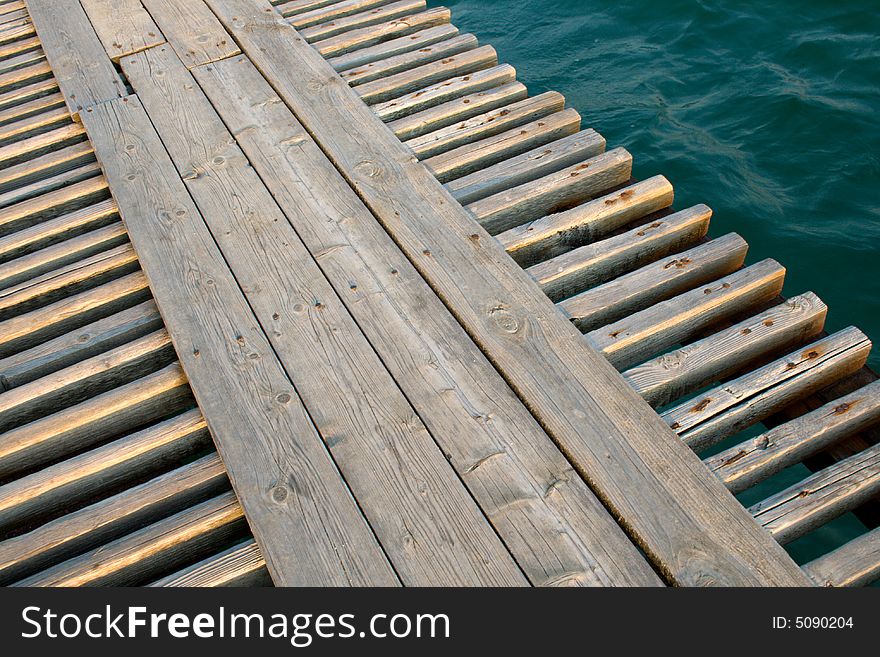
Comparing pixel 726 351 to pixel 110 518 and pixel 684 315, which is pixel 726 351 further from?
pixel 110 518

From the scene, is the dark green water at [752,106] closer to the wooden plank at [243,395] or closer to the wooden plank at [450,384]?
the wooden plank at [450,384]

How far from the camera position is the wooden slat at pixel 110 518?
97.5 inches

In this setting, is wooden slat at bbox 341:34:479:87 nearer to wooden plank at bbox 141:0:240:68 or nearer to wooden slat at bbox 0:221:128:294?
wooden plank at bbox 141:0:240:68

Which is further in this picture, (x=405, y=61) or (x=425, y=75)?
(x=405, y=61)

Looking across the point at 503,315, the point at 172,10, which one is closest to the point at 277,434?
the point at 503,315

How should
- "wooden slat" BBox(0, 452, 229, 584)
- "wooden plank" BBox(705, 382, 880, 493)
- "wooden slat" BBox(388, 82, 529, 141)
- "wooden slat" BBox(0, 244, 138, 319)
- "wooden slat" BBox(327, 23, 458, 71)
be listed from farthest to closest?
1. "wooden slat" BBox(327, 23, 458, 71)
2. "wooden slat" BBox(388, 82, 529, 141)
3. "wooden slat" BBox(0, 244, 138, 319)
4. "wooden plank" BBox(705, 382, 880, 493)
5. "wooden slat" BBox(0, 452, 229, 584)

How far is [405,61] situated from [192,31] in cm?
120

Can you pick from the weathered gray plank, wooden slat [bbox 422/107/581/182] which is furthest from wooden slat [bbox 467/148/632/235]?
the weathered gray plank

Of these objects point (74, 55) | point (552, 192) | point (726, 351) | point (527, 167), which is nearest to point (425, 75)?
point (527, 167)

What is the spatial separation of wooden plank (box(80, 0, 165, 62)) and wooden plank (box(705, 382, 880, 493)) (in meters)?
3.69

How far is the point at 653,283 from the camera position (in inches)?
125

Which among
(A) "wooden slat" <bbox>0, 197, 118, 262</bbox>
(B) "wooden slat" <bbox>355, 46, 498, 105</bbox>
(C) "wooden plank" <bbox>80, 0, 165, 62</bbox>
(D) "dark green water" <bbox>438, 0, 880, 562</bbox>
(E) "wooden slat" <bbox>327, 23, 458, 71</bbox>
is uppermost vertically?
(C) "wooden plank" <bbox>80, 0, 165, 62</bbox>

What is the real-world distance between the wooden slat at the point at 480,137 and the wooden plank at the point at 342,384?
32.3 inches

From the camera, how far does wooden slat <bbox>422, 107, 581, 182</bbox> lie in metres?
3.83
